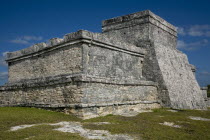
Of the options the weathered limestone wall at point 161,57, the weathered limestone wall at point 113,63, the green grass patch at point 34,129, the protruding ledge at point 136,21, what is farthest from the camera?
the protruding ledge at point 136,21

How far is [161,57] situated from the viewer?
47.3ft

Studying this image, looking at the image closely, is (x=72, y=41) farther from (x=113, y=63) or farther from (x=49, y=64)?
(x=113, y=63)

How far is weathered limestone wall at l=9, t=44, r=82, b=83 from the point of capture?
10.5 metres

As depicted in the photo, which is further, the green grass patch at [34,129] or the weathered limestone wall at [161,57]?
the weathered limestone wall at [161,57]

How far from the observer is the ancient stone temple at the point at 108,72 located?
9312 millimetres

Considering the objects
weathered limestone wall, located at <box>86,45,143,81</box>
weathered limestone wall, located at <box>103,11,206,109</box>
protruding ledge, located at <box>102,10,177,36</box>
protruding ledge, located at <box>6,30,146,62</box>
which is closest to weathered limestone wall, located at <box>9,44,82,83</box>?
protruding ledge, located at <box>6,30,146,62</box>

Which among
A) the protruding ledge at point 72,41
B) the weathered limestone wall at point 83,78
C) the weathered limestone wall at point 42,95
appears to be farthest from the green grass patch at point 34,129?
the protruding ledge at point 72,41

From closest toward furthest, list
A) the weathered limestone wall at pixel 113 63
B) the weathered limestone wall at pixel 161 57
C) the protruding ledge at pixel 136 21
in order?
the weathered limestone wall at pixel 113 63, the weathered limestone wall at pixel 161 57, the protruding ledge at pixel 136 21

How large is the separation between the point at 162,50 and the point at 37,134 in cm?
1142

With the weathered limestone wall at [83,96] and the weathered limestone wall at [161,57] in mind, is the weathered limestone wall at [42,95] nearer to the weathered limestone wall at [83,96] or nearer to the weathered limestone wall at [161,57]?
the weathered limestone wall at [83,96]

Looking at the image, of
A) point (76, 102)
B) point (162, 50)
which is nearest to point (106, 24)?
point (162, 50)

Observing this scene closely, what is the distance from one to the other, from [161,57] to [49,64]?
721 centimetres

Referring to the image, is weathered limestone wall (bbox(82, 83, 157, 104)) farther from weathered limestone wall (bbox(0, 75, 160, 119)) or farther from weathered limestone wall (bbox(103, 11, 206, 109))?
weathered limestone wall (bbox(103, 11, 206, 109))

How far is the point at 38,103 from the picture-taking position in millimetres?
10242
